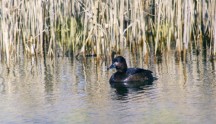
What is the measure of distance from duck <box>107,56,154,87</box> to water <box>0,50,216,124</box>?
0.70 feet

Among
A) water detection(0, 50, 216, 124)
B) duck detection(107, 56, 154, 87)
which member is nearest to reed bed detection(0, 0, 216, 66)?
water detection(0, 50, 216, 124)

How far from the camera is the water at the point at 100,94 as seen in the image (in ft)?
33.0

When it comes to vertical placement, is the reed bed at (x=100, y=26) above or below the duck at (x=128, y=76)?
above

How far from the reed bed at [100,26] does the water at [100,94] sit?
1.26ft

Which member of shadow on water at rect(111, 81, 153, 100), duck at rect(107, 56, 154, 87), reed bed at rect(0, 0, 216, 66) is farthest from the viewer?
reed bed at rect(0, 0, 216, 66)

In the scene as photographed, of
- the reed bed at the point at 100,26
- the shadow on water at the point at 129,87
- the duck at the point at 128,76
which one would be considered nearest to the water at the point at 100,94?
the shadow on water at the point at 129,87

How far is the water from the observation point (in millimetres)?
10062

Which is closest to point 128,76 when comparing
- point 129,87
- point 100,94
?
point 129,87

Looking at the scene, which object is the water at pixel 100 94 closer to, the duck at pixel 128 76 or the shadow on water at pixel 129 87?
the shadow on water at pixel 129 87

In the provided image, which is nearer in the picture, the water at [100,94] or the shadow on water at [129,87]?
the water at [100,94]

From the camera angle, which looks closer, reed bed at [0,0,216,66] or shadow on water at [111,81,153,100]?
shadow on water at [111,81,153,100]

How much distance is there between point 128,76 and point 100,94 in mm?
1871

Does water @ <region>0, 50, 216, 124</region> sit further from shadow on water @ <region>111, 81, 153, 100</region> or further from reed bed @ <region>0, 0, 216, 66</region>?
reed bed @ <region>0, 0, 216, 66</region>

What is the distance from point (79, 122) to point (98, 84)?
3.41m
